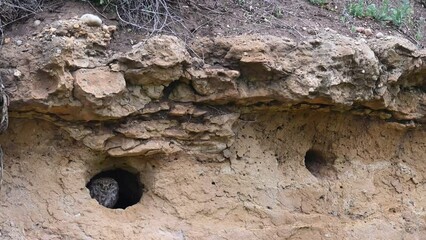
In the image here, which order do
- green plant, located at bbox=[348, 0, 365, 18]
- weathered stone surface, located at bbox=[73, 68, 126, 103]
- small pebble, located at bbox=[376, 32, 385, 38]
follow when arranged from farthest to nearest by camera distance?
green plant, located at bbox=[348, 0, 365, 18], small pebble, located at bbox=[376, 32, 385, 38], weathered stone surface, located at bbox=[73, 68, 126, 103]

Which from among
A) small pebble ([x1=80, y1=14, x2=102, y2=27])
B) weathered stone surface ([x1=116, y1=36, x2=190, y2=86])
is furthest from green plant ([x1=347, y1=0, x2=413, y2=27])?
small pebble ([x1=80, y1=14, x2=102, y2=27])

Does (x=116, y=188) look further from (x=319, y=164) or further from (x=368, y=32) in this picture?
(x=368, y=32)

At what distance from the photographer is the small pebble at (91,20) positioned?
3605mm

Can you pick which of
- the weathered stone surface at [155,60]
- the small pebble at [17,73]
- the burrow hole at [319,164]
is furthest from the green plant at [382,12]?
the small pebble at [17,73]

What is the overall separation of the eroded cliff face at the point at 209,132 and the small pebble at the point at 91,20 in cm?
4

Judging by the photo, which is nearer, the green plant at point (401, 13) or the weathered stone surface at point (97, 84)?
the weathered stone surface at point (97, 84)

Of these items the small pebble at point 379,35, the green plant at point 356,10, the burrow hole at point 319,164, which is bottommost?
the burrow hole at point 319,164

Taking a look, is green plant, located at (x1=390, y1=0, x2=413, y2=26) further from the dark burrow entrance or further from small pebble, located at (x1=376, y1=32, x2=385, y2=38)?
the dark burrow entrance

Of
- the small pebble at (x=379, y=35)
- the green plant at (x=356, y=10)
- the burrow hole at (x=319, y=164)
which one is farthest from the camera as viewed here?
the green plant at (x=356, y=10)

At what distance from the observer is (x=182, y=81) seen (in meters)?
3.80

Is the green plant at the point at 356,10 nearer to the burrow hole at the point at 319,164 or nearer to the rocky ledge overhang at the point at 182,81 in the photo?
the rocky ledge overhang at the point at 182,81

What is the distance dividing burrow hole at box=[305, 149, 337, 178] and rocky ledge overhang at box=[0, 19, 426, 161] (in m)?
0.45

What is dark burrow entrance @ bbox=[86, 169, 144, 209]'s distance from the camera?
403cm

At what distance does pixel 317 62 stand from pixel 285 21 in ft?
1.75
